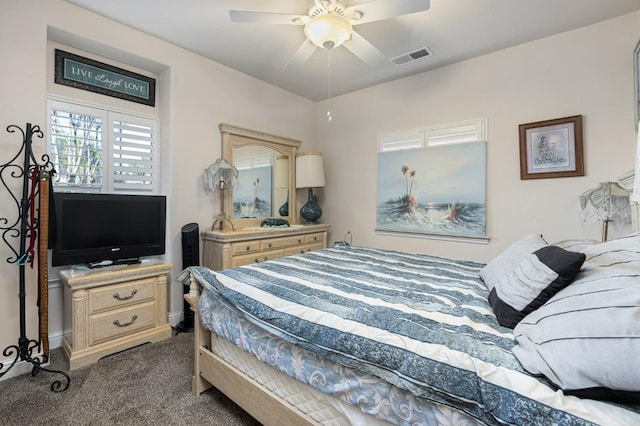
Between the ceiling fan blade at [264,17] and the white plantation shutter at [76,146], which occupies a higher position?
the ceiling fan blade at [264,17]

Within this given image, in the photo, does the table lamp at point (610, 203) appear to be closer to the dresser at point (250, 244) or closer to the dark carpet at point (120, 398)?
the dresser at point (250, 244)

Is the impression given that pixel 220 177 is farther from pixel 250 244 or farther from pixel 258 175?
pixel 250 244

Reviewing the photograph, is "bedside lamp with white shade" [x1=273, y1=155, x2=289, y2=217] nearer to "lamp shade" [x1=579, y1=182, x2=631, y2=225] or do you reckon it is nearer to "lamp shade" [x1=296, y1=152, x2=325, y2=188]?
"lamp shade" [x1=296, y1=152, x2=325, y2=188]

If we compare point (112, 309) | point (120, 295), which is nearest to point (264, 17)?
point (120, 295)

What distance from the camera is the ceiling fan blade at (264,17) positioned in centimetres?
191

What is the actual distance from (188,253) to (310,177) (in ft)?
6.03

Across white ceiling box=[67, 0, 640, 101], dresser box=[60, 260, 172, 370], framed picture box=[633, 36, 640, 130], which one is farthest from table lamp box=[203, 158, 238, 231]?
framed picture box=[633, 36, 640, 130]

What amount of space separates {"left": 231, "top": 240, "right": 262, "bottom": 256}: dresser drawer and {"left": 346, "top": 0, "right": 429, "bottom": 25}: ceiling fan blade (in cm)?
224

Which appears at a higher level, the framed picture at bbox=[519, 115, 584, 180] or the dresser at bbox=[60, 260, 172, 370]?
the framed picture at bbox=[519, 115, 584, 180]

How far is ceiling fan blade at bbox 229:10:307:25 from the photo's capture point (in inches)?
75.4

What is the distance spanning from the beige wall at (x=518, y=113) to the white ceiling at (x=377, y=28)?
7.2 inches

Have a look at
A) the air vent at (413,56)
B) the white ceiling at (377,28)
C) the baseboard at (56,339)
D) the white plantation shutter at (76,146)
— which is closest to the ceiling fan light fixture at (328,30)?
the white ceiling at (377,28)

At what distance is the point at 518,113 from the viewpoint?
2.95 meters

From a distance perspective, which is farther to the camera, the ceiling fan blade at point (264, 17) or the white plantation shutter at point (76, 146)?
the white plantation shutter at point (76, 146)
